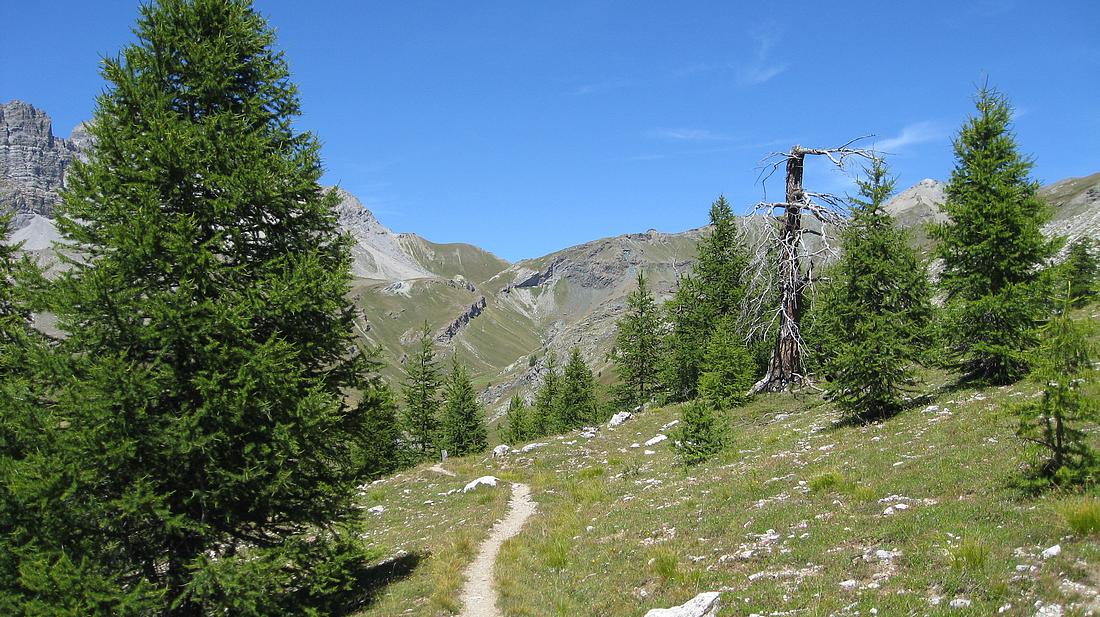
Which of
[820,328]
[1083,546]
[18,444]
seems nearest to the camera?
[1083,546]

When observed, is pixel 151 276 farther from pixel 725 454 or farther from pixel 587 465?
pixel 587 465

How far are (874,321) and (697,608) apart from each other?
12936 millimetres

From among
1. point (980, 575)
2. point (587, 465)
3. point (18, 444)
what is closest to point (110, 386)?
point (18, 444)

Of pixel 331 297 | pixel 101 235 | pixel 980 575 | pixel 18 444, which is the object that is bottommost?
pixel 980 575

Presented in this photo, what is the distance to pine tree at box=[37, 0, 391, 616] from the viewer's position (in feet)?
34.0

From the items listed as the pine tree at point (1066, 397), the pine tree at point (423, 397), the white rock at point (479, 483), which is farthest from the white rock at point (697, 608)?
the pine tree at point (423, 397)

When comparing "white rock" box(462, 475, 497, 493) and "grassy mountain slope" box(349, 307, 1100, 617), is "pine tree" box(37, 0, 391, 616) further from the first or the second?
"white rock" box(462, 475, 497, 493)

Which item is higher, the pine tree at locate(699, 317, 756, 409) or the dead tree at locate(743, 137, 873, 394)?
the dead tree at locate(743, 137, 873, 394)

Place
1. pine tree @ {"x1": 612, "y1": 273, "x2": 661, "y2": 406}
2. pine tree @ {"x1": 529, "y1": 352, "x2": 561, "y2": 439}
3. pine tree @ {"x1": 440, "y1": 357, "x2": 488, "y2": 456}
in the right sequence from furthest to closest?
pine tree @ {"x1": 529, "y1": 352, "x2": 561, "y2": 439} → pine tree @ {"x1": 440, "y1": 357, "x2": 488, "y2": 456} → pine tree @ {"x1": 612, "y1": 273, "x2": 661, "y2": 406}

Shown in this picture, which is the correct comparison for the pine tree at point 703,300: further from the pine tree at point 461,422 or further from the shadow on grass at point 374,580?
the shadow on grass at point 374,580

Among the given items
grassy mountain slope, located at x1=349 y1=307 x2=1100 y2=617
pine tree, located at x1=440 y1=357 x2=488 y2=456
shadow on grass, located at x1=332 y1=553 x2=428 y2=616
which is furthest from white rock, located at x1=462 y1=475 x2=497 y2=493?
pine tree, located at x1=440 y1=357 x2=488 y2=456

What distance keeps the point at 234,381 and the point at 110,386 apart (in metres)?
1.91

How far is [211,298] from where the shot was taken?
11.6m

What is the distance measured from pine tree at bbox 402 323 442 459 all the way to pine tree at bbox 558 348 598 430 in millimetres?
15724
